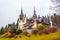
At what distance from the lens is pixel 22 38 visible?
8.87 feet

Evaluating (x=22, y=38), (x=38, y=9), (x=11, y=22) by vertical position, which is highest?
(x=38, y=9)

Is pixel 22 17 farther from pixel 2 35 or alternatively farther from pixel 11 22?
pixel 2 35

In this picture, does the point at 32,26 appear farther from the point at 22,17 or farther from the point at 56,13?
the point at 56,13

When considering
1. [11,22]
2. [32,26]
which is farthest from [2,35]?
[32,26]

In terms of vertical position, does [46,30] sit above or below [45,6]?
below

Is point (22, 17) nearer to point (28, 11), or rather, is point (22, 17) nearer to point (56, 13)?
point (28, 11)

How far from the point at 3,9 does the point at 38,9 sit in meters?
0.52

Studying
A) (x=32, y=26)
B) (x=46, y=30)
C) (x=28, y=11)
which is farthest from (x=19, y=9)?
(x=46, y=30)

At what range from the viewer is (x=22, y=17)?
9.11ft

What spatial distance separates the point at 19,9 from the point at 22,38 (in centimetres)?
44

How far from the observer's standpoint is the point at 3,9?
2875 millimetres

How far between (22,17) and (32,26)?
Answer: 0.63 feet

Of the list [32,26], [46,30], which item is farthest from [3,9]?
[46,30]

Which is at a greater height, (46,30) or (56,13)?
(56,13)
